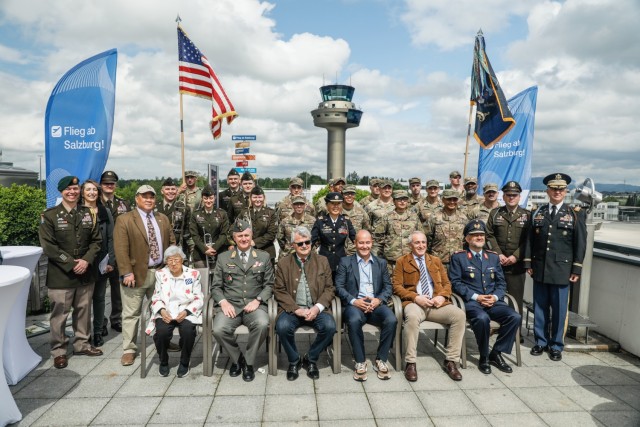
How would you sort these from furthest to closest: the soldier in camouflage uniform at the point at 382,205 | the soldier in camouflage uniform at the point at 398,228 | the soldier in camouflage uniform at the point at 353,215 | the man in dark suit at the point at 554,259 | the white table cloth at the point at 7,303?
1. the soldier in camouflage uniform at the point at 382,205
2. the soldier in camouflage uniform at the point at 353,215
3. the soldier in camouflage uniform at the point at 398,228
4. the man in dark suit at the point at 554,259
5. the white table cloth at the point at 7,303

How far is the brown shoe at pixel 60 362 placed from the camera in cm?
439

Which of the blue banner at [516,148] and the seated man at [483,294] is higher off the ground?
the blue banner at [516,148]

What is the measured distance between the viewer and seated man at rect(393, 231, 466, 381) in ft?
14.1

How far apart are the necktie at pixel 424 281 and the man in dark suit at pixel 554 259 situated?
1.49 m

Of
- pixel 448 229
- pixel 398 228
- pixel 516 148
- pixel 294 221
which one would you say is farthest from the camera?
pixel 516 148

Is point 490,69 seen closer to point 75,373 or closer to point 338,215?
point 338,215

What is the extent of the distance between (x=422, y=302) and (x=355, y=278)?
0.80m

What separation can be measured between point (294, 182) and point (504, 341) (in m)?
3.93

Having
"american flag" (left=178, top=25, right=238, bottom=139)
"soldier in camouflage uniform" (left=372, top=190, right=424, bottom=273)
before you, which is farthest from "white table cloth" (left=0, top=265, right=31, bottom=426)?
"american flag" (left=178, top=25, right=238, bottom=139)

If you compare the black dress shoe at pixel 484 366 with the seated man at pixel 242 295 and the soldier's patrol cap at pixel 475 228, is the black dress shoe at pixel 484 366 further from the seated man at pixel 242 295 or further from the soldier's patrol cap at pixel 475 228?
the seated man at pixel 242 295

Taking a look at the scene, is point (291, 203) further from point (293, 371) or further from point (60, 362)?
point (60, 362)

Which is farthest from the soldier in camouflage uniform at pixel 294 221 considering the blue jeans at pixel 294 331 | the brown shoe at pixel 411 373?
the brown shoe at pixel 411 373

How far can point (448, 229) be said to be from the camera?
18.1ft

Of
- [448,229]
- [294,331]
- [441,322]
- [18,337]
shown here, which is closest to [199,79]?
[18,337]
